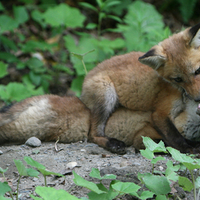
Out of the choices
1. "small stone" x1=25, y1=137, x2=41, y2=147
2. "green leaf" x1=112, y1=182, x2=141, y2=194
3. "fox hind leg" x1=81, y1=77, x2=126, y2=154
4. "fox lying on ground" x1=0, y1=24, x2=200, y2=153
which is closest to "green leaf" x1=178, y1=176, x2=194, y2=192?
"green leaf" x1=112, y1=182, x2=141, y2=194

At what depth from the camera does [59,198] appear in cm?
254

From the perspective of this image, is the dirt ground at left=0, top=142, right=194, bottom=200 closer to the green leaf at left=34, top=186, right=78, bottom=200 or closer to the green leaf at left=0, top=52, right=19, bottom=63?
the green leaf at left=34, top=186, right=78, bottom=200

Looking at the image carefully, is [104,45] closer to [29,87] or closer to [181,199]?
[29,87]

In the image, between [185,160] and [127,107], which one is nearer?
[185,160]

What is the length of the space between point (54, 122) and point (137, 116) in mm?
1407

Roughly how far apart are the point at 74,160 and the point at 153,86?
1928 millimetres

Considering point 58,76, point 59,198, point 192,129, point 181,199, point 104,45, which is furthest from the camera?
point 58,76

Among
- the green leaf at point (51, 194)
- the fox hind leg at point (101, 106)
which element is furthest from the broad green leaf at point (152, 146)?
the fox hind leg at point (101, 106)

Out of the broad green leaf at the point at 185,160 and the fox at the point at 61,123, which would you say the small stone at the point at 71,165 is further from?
the broad green leaf at the point at 185,160

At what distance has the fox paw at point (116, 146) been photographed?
15.3 feet

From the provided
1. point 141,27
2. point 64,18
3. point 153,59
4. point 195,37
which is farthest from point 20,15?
point 195,37

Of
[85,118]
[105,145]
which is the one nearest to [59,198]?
[105,145]

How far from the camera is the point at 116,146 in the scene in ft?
15.5

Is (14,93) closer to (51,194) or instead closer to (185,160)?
(51,194)
